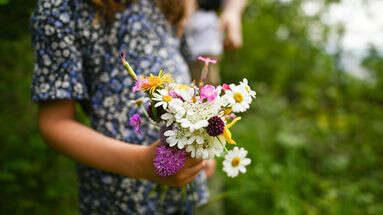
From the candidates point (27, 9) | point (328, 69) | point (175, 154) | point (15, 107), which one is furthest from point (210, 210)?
point (328, 69)

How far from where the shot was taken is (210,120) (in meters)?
0.77

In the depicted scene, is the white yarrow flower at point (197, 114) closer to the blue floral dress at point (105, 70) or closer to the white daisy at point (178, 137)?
the white daisy at point (178, 137)

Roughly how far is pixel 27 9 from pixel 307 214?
2.13m

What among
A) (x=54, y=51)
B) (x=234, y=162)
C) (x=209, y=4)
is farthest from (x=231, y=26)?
(x=234, y=162)

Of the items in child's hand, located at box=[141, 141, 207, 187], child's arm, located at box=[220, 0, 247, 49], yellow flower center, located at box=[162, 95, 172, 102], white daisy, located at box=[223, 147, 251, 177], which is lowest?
child's hand, located at box=[141, 141, 207, 187]

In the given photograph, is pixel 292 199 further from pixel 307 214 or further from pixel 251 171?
pixel 251 171

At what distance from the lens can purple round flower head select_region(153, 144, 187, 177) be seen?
0.82 metres

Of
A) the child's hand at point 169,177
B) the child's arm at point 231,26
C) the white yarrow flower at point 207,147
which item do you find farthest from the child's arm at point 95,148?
the child's arm at point 231,26

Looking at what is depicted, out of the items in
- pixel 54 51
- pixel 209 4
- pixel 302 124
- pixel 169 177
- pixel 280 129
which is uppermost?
pixel 209 4

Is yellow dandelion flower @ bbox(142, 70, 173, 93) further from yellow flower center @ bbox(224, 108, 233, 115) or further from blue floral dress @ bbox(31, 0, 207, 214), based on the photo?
blue floral dress @ bbox(31, 0, 207, 214)

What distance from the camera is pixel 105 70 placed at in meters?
1.18

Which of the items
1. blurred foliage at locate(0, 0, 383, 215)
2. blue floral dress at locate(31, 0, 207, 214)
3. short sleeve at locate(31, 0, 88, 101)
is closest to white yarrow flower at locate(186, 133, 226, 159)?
blue floral dress at locate(31, 0, 207, 214)

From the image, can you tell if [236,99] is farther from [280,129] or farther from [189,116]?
[280,129]

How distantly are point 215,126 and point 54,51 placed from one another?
1.66 feet
